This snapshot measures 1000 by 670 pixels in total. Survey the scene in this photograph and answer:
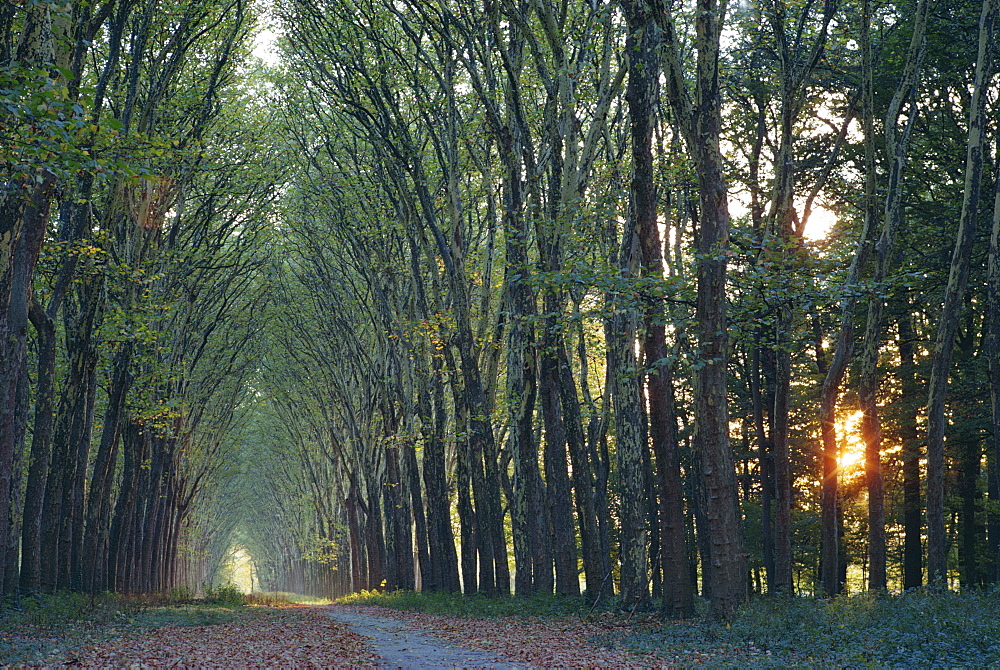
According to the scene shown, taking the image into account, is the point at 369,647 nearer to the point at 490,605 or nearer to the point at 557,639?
the point at 557,639

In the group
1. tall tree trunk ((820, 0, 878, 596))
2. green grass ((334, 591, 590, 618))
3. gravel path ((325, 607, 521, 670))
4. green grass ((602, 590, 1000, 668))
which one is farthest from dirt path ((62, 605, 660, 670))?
tall tree trunk ((820, 0, 878, 596))

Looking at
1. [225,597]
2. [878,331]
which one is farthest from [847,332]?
[225,597]

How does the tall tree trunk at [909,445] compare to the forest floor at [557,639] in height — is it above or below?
above

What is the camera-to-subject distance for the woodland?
1319 centimetres

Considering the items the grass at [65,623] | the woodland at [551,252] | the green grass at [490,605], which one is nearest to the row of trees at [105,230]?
the woodland at [551,252]

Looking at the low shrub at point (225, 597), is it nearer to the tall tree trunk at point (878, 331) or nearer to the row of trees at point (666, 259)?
the row of trees at point (666, 259)

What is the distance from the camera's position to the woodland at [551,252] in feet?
43.3

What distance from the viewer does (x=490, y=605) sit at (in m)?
20.8

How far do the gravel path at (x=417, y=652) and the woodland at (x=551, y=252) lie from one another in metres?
3.92

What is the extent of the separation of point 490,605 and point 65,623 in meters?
9.92

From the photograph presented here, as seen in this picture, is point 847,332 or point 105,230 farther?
point 847,332

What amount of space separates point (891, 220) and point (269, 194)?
2071 cm

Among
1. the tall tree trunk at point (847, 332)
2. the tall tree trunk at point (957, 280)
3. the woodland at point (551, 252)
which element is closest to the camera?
the woodland at point (551, 252)

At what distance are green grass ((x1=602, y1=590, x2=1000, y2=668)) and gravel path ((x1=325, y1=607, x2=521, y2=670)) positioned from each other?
220cm
